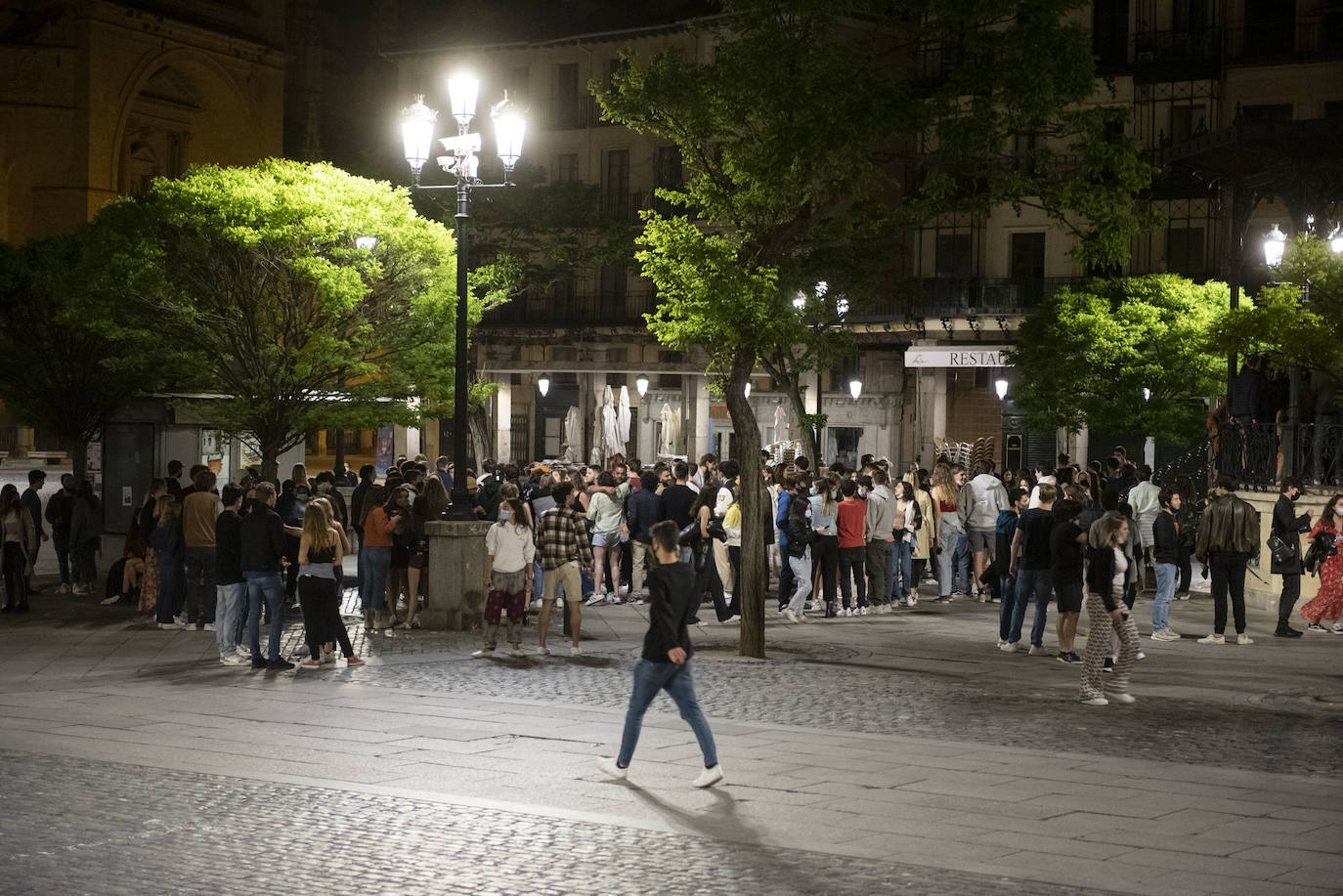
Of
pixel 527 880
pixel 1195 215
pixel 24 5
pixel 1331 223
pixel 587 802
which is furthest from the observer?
pixel 24 5

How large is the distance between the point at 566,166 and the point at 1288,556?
3591 centimetres

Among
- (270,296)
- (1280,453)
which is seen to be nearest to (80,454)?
(270,296)

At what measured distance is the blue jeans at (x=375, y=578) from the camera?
1839 cm

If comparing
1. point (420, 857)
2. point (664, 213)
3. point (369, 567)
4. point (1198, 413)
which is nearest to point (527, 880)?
point (420, 857)

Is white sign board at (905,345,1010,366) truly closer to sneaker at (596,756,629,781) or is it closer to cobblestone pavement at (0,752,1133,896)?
sneaker at (596,756,629,781)

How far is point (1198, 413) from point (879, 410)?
12.5 metres

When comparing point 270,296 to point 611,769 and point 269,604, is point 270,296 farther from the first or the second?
point 611,769

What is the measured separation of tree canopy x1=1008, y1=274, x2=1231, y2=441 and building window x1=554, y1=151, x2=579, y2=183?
18480mm

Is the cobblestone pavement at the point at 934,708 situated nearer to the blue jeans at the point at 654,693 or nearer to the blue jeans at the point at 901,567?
the blue jeans at the point at 654,693

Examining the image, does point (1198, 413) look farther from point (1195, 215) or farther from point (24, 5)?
point (24, 5)

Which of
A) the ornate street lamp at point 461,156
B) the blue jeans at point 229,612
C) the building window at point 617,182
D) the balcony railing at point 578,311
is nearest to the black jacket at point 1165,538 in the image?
the ornate street lamp at point 461,156

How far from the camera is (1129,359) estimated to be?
36875mm

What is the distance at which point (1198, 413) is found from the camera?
121 feet

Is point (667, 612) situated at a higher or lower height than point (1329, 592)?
higher
